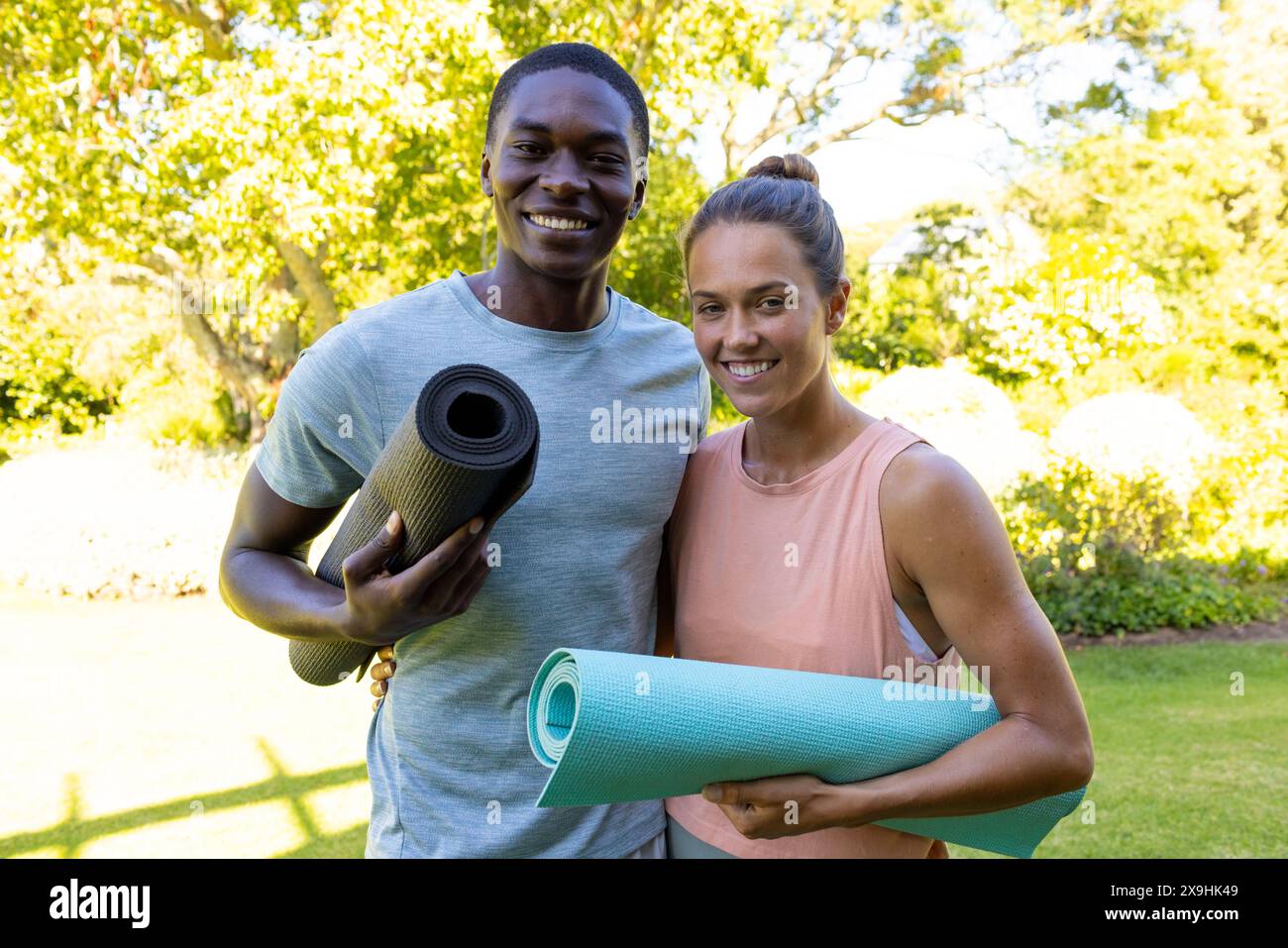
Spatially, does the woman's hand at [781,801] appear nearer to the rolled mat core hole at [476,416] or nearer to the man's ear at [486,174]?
the rolled mat core hole at [476,416]

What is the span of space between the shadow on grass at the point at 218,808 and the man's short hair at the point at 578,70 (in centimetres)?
367

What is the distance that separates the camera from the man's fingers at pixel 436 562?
142cm

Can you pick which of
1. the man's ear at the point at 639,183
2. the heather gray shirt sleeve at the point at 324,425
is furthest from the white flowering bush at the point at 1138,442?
the heather gray shirt sleeve at the point at 324,425

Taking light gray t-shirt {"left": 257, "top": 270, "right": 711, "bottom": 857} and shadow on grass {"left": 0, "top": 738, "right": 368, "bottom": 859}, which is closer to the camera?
light gray t-shirt {"left": 257, "top": 270, "right": 711, "bottom": 857}

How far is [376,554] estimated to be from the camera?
1.46 metres

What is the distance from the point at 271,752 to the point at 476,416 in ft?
16.9

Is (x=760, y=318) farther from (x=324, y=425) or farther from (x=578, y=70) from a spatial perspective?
(x=324, y=425)

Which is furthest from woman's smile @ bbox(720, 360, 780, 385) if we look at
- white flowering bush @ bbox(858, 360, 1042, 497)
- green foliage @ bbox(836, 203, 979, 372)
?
green foliage @ bbox(836, 203, 979, 372)

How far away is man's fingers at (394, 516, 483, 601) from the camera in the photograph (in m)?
1.42

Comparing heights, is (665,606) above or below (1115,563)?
below

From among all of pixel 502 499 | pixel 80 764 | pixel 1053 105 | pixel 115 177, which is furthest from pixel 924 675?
pixel 1053 105

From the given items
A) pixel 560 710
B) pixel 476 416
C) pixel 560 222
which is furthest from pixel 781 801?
pixel 560 222

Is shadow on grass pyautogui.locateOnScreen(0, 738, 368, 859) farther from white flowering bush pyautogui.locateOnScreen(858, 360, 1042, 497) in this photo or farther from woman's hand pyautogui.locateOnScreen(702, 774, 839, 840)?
white flowering bush pyautogui.locateOnScreen(858, 360, 1042, 497)

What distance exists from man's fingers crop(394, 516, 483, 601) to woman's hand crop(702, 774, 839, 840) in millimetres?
492
